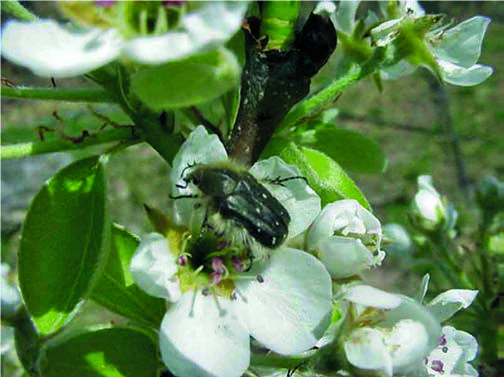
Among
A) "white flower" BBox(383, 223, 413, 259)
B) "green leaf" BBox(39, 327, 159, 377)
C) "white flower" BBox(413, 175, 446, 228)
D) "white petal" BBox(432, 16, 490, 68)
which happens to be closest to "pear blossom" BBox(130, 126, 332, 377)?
"green leaf" BBox(39, 327, 159, 377)

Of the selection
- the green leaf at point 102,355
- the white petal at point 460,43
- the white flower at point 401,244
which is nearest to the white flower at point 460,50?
the white petal at point 460,43

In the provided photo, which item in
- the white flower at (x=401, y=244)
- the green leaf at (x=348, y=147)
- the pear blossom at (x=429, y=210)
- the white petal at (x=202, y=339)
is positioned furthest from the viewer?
the white flower at (x=401, y=244)

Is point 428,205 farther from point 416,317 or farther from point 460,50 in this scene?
point 416,317

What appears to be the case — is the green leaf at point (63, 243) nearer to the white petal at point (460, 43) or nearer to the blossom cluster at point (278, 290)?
the blossom cluster at point (278, 290)

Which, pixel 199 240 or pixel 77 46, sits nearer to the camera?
pixel 77 46

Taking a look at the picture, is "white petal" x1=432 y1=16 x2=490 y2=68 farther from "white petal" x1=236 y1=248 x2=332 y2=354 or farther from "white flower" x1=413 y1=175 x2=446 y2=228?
"white flower" x1=413 y1=175 x2=446 y2=228

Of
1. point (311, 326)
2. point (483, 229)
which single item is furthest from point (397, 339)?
point (483, 229)

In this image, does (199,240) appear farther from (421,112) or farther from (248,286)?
(421,112)

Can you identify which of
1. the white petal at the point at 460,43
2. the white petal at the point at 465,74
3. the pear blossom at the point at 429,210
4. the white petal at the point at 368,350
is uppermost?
the white petal at the point at 460,43
